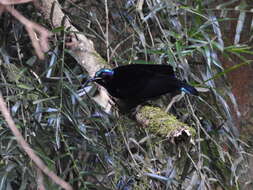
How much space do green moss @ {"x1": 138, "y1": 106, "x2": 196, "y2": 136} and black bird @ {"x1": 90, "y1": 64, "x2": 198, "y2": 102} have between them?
133 millimetres

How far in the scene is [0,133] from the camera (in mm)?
1666

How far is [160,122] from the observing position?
5.31 feet

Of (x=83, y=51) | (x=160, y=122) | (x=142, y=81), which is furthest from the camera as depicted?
(x=142, y=81)

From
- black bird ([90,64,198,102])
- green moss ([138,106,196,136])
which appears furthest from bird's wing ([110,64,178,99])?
green moss ([138,106,196,136])

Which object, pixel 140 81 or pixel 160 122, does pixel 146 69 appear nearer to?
pixel 140 81

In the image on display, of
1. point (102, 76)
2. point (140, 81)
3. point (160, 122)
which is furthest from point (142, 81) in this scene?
point (160, 122)

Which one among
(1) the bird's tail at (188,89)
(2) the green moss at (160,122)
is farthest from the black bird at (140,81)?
(2) the green moss at (160,122)

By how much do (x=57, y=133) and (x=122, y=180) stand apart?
34cm

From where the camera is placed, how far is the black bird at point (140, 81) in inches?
75.3

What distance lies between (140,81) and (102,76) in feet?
0.63

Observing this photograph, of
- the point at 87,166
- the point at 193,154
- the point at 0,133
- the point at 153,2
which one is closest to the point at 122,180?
the point at 87,166

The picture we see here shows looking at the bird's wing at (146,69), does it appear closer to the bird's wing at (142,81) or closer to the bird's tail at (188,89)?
the bird's wing at (142,81)

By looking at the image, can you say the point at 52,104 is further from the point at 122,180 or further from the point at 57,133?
the point at 122,180

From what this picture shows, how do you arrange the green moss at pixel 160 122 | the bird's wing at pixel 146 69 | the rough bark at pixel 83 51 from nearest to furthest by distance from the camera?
the green moss at pixel 160 122
the rough bark at pixel 83 51
the bird's wing at pixel 146 69
